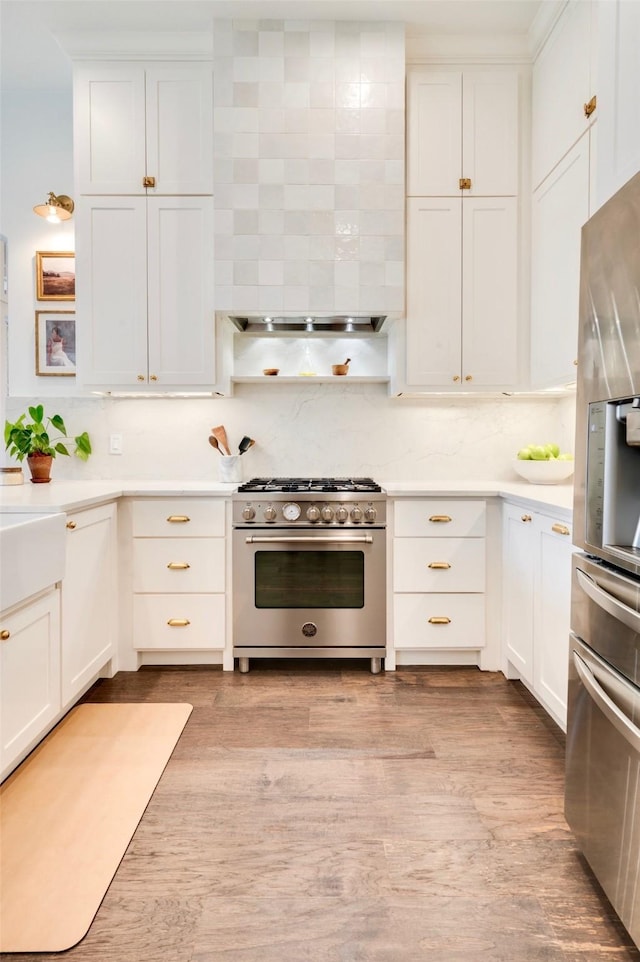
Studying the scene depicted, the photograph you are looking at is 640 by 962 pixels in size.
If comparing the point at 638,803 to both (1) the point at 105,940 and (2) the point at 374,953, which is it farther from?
(1) the point at 105,940

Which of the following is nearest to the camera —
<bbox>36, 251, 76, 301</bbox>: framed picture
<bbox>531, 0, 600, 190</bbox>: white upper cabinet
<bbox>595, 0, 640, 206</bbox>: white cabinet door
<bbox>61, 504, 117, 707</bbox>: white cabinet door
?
<bbox>595, 0, 640, 206</bbox>: white cabinet door

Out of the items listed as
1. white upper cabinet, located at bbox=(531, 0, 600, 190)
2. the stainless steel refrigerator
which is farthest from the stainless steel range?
white upper cabinet, located at bbox=(531, 0, 600, 190)

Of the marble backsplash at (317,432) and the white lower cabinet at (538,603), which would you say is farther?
the marble backsplash at (317,432)

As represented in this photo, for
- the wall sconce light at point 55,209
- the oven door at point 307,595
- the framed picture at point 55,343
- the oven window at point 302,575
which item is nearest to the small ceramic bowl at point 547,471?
the oven door at point 307,595

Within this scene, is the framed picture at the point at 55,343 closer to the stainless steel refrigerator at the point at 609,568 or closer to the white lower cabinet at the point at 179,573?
the white lower cabinet at the point at 179,573

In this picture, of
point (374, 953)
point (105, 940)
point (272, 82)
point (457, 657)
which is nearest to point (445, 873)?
point (374, 953)

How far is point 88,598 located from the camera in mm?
2445

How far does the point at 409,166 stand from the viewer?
9.68 feet

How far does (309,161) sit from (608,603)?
2527 mm

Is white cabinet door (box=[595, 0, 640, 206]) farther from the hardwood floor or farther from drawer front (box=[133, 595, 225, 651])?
drawer front (box=[133, 595, 225, 651])

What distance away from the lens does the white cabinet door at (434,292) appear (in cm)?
296

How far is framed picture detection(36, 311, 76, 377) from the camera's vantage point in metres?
3.27

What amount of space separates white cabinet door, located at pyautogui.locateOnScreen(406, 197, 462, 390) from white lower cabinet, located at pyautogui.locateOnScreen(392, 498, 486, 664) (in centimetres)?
72

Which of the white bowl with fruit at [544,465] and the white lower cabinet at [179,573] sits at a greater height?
the white bowl with fruit at [544,465]
